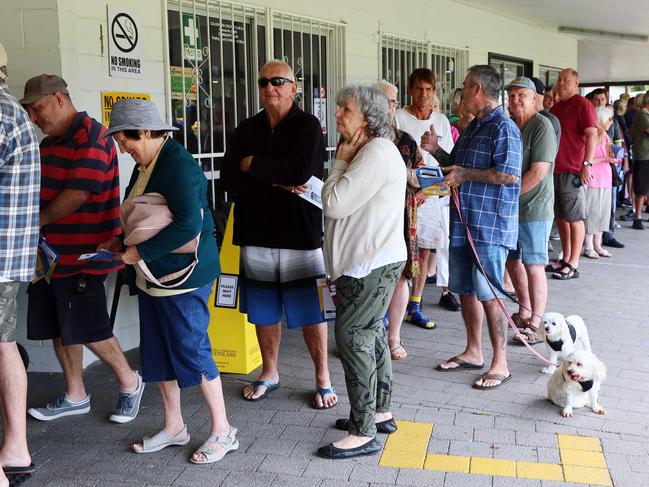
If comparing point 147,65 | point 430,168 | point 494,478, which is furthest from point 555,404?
point 147,65

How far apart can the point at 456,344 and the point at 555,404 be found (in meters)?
1.28

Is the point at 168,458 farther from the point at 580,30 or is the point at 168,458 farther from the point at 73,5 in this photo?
the point at 580,30

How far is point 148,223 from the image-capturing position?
341 cm

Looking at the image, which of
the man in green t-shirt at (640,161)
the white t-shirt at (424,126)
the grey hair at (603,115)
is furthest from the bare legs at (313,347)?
the man in green t-shirt at (640,161)

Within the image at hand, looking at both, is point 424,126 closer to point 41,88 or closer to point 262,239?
point 262,239

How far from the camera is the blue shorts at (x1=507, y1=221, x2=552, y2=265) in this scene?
18.6ft

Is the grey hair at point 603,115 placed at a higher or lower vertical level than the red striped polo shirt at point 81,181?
higher

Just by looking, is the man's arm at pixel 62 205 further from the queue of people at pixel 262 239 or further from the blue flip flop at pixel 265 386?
the blue flip flop at pixel 265 386

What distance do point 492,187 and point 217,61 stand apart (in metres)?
2.67

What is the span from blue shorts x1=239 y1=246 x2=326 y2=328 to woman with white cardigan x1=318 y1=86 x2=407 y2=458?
2.02 ft

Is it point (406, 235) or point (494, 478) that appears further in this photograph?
point (406, 235)

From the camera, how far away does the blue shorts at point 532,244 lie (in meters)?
5.68

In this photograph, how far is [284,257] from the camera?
13.9 ft

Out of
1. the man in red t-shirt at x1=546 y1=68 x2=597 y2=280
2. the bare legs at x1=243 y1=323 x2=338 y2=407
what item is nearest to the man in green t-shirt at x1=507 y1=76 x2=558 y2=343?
the bare legs at x1=243 y1=323 x2=338 y2=407
